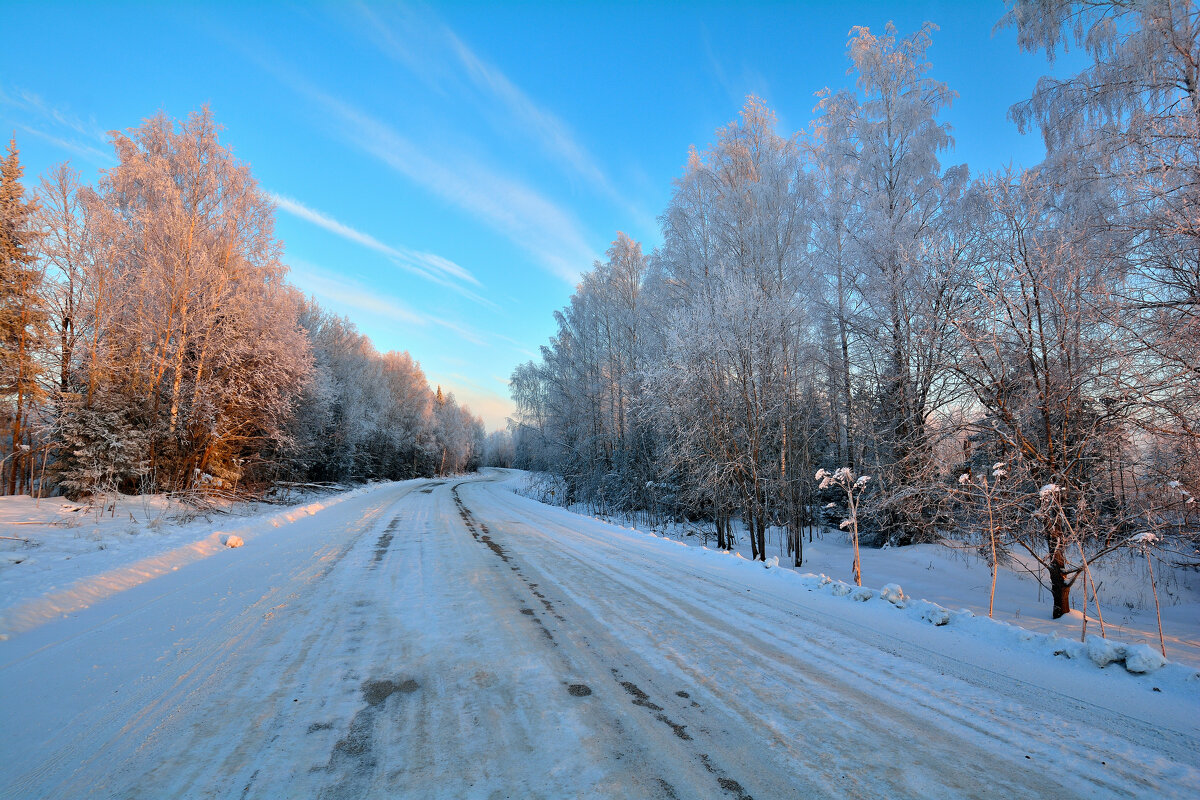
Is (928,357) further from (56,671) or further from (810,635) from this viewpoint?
(56,671)

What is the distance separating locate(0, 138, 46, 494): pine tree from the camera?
13602 mm

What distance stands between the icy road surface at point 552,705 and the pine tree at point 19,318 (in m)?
14.5

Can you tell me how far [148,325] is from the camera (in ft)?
46.4

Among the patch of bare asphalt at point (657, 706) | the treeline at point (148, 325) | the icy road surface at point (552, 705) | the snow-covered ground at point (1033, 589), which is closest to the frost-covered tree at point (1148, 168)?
the snow-covered ground at point (1033, 589)

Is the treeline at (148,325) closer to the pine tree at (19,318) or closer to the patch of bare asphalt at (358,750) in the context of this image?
the pine tree at (19,318)

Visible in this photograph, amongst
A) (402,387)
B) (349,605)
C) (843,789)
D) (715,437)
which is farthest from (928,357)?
(402,387)

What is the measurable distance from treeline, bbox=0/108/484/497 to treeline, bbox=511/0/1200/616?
13.1 meters

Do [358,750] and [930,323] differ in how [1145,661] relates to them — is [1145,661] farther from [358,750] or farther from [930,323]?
[930,323]

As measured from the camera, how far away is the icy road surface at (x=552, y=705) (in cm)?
213

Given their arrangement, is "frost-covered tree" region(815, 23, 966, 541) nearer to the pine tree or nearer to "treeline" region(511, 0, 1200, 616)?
"treeline" region(511, 0, 1200, 616)

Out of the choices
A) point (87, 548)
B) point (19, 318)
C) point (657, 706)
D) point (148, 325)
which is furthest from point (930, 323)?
point (19, 318)

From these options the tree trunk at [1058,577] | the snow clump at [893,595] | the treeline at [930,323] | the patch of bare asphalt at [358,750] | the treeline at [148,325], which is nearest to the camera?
the patch of bare asphalt at [358,750]

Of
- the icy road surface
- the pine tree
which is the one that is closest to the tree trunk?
the icy road surface

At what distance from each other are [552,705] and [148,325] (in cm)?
1764
